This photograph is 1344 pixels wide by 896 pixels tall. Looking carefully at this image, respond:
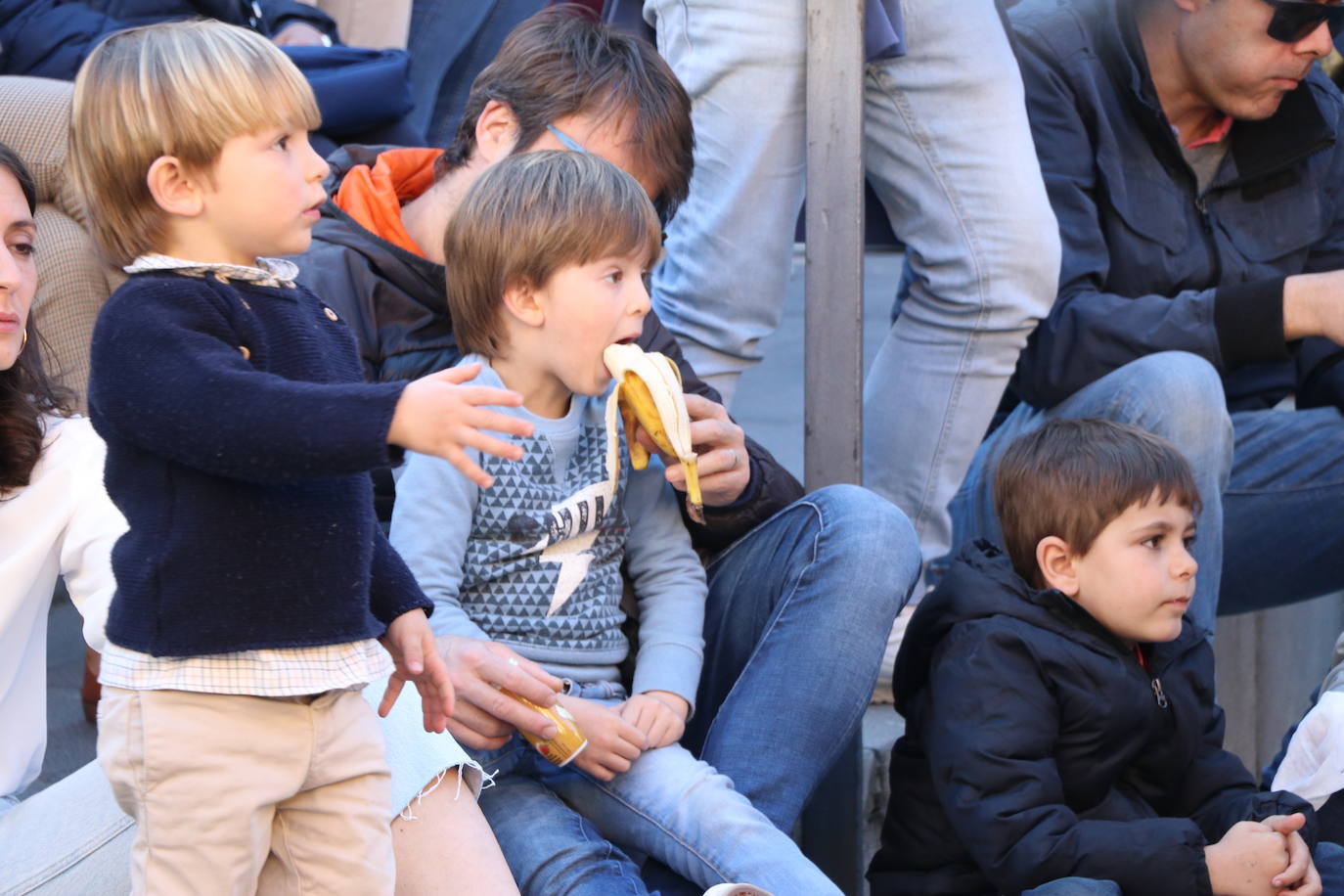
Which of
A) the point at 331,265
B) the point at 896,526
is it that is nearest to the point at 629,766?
the point at 896,526

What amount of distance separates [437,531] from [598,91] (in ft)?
2.43

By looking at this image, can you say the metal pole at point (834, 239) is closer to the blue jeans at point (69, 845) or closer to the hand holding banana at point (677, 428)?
the hand holding banana at point (677, 428)

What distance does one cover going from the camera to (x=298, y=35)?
331cm

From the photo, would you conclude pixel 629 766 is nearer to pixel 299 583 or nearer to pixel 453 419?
pixel 299 583

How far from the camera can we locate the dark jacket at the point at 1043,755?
2.17 metres

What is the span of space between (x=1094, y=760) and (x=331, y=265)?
1.28m

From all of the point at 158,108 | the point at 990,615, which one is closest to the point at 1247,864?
the point at 990,615

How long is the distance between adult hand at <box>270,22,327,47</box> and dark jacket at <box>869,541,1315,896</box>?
177 cm

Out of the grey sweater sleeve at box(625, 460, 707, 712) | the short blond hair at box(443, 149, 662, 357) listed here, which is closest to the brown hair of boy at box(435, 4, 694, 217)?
the short blond hair at box(443, 149, 662, 357)

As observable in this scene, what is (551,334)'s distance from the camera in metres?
2.16

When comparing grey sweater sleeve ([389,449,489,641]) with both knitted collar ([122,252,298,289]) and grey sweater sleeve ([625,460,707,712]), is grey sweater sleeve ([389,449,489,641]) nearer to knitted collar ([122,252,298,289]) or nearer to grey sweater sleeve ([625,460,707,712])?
grey sweater sleeve ([625,460,707,712])

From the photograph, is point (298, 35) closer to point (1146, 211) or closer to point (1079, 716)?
point (1146, 211)

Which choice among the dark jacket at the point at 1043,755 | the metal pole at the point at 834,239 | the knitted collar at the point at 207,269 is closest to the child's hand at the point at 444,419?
the knitted collar at the point at 207,269

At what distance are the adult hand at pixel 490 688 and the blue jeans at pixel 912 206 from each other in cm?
91
